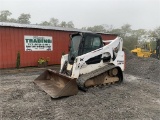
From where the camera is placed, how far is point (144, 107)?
16.9 feet

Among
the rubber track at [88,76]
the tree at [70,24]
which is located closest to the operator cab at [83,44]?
the rubber track at [88,76]

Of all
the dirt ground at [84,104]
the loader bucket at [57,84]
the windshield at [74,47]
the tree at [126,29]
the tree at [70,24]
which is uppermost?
the tree at [70,24]

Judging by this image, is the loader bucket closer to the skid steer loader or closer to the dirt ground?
the skid steer loader

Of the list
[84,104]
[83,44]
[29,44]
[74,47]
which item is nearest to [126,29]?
[29,44]

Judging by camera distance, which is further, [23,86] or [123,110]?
[23,86]

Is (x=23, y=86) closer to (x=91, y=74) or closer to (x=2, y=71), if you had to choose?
(x=91, y=74)

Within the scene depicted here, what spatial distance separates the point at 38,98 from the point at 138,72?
733 cm

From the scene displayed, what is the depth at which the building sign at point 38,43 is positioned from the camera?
11836mm

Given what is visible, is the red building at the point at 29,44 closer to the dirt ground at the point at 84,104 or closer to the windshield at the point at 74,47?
the dirt ground at the point at 84,104

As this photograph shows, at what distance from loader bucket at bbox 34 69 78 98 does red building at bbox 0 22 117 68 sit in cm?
446

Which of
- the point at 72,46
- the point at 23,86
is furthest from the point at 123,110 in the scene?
the point at 23,86

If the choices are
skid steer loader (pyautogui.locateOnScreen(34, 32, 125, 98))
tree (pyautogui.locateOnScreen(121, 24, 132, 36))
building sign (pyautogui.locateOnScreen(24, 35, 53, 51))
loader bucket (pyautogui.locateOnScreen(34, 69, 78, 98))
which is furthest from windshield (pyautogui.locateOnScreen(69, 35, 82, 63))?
tree (pyautogui.locateOnScreen(121, 24, 132, 36))

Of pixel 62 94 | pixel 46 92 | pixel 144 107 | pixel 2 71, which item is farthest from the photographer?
pixel 2 71

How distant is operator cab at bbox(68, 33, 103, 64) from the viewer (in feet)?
23.2
